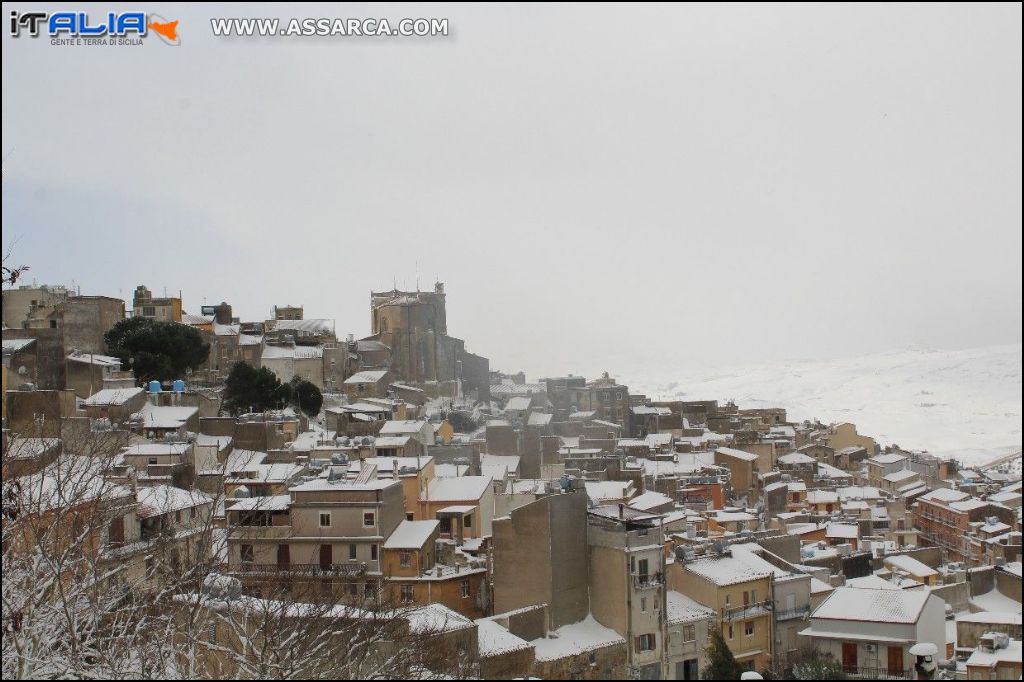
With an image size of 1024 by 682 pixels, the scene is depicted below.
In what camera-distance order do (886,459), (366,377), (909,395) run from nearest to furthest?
(366,377), (886,459), (909,395)

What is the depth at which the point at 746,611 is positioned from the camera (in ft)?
42.9

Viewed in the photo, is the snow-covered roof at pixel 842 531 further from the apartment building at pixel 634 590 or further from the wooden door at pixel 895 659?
the apartment building at pixel 634 590

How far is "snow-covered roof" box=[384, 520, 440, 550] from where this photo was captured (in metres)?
13.0

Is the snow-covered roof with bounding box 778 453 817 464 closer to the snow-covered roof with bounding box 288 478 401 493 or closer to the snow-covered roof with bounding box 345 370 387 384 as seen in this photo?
the snow-covered roof with bounding box 345 370 387 384

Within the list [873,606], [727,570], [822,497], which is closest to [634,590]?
[727,570]

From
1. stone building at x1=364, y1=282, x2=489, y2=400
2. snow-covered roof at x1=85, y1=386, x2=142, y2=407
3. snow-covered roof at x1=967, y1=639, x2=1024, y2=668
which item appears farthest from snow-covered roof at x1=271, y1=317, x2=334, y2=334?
snow-covered roof at x1=967, y1=639, x2=1024, y2=668

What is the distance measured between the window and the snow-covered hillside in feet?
88.3

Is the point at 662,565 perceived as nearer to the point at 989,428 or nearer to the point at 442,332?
the point at 442,332

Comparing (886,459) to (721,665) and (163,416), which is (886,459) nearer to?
(721,665)

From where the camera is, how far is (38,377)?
21.7m

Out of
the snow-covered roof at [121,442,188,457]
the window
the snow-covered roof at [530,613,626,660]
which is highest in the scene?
the snow-covered roof at [121,442,188,457]

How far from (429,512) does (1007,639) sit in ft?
28.4

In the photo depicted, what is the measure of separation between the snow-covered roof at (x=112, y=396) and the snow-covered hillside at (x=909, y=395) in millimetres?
22938

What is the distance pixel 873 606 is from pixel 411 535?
21.2 ft
